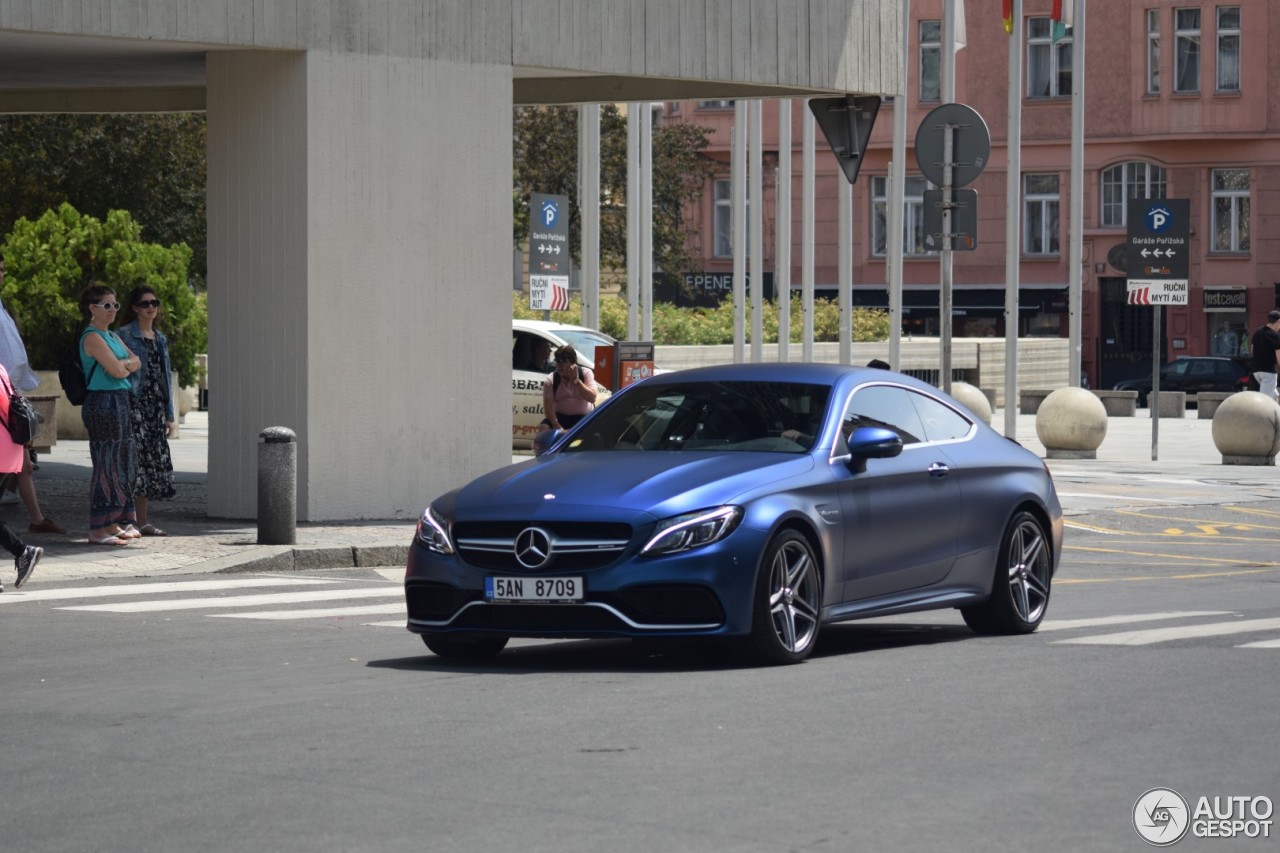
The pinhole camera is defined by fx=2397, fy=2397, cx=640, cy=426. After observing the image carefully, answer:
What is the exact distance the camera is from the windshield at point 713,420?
11.2m

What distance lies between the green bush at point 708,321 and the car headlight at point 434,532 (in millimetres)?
33874

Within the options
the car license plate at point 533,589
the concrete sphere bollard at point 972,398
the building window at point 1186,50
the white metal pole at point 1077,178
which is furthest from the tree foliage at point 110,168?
the car license plate at point 533,589

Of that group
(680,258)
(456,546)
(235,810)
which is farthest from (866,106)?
(680,258)

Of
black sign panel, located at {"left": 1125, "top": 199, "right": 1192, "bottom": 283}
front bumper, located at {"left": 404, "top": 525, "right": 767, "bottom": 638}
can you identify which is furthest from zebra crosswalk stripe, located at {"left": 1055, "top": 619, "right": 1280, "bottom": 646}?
black sign panel, located at {"left": 1125, "top": 199, "right": 1192, "bottom": 283}

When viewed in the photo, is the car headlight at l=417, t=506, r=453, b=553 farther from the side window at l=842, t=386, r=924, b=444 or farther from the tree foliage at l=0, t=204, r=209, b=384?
the tree foliage at l=0, t=204, r=209, b=384

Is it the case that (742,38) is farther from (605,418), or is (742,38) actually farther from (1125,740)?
(1125,740)

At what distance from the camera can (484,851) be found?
6457 millimetres

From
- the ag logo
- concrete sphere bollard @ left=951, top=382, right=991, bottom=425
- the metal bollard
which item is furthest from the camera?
concrete sphere bollard @ left=951, top=382, right=991, bottom=425

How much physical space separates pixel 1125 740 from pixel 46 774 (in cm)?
365

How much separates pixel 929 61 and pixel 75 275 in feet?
116

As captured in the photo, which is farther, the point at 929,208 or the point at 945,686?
the point at 929,208

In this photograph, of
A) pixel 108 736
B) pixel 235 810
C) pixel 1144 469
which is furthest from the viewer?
pixel 1144 469

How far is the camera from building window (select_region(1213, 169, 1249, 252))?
62.6 meters

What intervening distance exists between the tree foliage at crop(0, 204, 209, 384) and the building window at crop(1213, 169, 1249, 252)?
3565 cm
